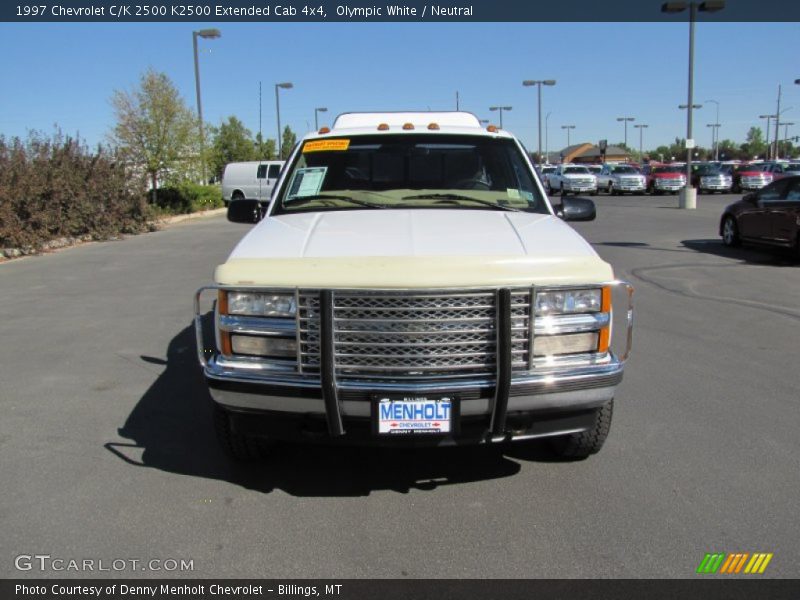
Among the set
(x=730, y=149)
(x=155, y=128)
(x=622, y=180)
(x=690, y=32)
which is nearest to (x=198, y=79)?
(x=155, y=128)

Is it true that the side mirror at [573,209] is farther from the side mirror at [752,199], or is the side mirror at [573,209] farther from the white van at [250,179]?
the white van at [250,179]

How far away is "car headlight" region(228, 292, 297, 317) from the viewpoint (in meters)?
3.46

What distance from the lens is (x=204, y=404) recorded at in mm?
5348

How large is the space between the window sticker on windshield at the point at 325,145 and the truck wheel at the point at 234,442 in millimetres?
2231

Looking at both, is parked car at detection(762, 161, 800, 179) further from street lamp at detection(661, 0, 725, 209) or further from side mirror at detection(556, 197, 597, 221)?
side mirror at detection(556, 197, 597, 221)

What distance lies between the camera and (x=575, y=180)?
127 feet

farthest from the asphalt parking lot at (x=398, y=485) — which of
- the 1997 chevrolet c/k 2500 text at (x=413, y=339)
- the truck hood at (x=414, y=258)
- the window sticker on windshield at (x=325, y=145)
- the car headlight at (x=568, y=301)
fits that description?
the window sticker on windshield at (x=325, y=145)

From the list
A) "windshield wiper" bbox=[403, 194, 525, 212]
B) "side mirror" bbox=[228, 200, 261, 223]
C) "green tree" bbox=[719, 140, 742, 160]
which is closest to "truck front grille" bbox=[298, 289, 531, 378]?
"windshield wiper" bbox=[403, 194, 525, 212]

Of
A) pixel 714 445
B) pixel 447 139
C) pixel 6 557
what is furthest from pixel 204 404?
pixel 714 445

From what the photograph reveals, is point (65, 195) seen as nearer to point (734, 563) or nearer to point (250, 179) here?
point (250, 179)

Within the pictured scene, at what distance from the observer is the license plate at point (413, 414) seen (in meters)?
3.37

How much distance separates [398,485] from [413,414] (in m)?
0.82

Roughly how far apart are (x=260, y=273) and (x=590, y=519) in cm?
208

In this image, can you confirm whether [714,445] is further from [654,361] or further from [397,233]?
[397,233]
